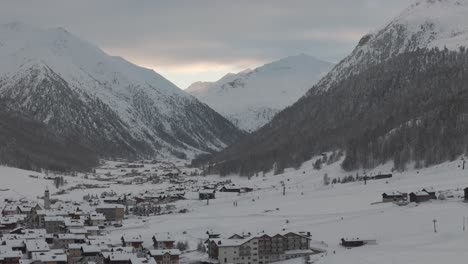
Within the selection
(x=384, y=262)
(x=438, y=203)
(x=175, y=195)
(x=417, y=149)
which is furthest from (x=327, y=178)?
(x=384, y=262)

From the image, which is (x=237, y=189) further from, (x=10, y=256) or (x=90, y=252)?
(x=10, y=256)

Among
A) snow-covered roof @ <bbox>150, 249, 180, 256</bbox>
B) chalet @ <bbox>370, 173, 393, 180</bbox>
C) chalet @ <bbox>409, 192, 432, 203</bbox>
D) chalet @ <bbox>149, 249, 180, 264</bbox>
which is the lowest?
chalet @ <bbox>149, 249, 180, 264</bbox>

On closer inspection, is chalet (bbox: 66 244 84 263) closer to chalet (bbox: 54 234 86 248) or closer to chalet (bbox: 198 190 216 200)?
chalet (bbox: 54 234 86 248)

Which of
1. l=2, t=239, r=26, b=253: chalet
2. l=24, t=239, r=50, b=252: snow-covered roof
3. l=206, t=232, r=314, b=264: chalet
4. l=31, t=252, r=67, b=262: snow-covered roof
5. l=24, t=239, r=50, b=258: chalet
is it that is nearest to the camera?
l=31, t=252, r=67, b=262: snow-covered roof

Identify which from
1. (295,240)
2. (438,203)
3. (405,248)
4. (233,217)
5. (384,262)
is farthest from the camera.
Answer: (233,217)

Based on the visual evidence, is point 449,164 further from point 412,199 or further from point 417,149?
point 412,199

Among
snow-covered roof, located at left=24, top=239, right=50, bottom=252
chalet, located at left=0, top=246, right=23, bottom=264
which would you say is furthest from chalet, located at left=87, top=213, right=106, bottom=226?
chalet, located at left=0, top=246, right=23, bottom=264

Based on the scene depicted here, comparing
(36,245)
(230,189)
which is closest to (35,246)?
(36,245)
